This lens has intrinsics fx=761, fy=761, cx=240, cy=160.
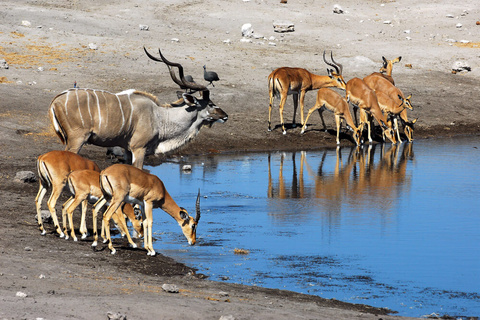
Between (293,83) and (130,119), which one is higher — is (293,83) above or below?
above

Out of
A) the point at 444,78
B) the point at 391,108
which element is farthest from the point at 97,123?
the point at 444,78

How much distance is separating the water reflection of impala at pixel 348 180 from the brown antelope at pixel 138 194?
3172 mm

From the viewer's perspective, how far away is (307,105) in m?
21.2

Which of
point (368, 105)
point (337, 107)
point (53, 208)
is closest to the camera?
point (53, 208)

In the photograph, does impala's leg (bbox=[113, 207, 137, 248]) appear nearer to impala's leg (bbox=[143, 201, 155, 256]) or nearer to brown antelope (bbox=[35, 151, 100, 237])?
impala's leg (bbox=[143, 201, 155, 256])

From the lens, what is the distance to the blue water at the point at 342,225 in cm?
787

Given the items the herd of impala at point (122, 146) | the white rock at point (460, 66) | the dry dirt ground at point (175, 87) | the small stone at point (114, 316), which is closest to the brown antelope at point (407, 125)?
the dry dirt ground at point (175, 87)

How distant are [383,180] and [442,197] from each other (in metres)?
1.64

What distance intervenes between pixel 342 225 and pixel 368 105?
887 cm

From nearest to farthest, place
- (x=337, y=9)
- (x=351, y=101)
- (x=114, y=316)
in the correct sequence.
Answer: (x=114, y=316)
(x=351, y=101)
(x=337, y=9)

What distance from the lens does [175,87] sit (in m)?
20.4

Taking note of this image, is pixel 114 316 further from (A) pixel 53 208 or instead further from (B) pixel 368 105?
(B) pixel 368 105

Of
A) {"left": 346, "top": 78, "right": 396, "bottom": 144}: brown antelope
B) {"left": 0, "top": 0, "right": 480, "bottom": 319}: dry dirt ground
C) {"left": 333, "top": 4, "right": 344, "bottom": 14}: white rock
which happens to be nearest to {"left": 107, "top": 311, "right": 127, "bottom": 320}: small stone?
{"left": 0, "top": 0, "right": 480, "bottom": 319}: dry dirt ground

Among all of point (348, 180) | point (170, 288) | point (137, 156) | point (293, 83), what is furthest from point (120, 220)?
point (293, 83)
